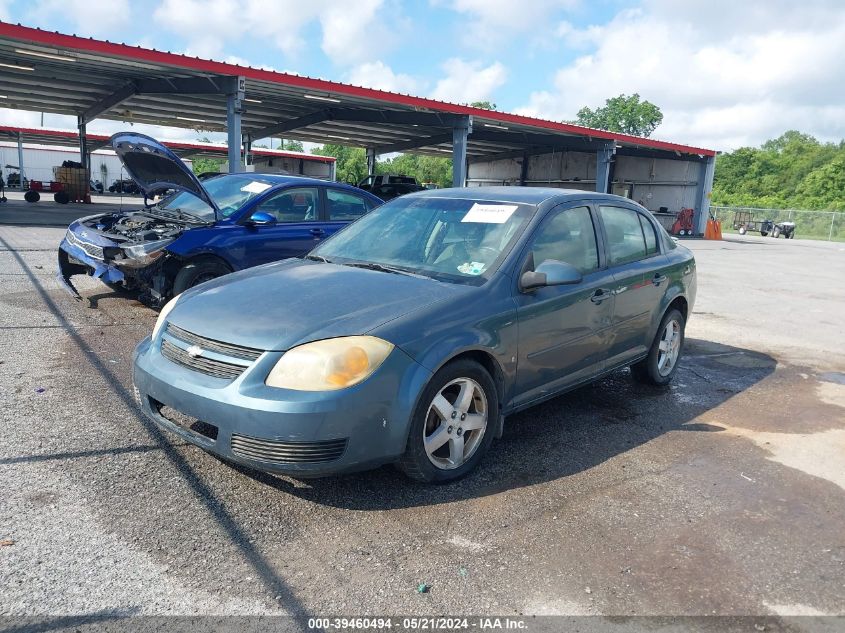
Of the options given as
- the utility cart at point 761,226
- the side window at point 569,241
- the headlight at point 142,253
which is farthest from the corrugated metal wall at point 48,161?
the side window at point 569,241

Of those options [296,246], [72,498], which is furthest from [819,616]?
[296,246]

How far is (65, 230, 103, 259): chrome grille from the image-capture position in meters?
6.14

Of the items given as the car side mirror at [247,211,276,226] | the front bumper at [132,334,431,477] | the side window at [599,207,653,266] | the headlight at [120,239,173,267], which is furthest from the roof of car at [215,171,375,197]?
the front bumper at [132,334,431,477]

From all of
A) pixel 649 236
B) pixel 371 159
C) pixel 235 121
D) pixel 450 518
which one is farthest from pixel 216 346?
pixel 371 159

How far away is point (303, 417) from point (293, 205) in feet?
15.2

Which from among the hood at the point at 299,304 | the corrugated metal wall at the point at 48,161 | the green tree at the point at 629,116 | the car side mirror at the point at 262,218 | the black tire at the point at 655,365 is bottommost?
the black tire at the point at 655,365

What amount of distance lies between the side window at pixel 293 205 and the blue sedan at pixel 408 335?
2.51 metres

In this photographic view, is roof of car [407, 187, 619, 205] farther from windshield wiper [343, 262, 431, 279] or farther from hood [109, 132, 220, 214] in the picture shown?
hood [109, 132, 220, 214]

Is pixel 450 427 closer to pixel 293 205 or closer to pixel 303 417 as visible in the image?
pixel 303 417

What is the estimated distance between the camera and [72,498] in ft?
9.72

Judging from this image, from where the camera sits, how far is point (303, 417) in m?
2.75

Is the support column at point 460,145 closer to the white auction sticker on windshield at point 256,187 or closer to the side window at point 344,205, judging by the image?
the side window at point 344,205

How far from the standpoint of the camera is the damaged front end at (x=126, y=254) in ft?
19.3

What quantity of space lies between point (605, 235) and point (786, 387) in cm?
258
